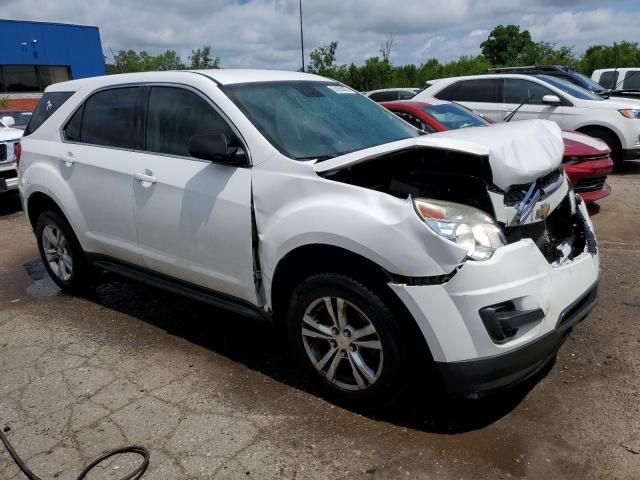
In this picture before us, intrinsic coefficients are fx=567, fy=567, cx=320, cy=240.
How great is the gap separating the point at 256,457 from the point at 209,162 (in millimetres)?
1690

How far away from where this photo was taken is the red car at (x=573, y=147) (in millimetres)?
6270

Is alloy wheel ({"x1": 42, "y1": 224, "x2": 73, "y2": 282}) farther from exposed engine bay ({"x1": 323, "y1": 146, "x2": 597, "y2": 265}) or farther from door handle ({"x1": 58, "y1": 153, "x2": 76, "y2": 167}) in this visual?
exposed engine bay ({"x1": 323, "y1": 146, "x2": 597, "y2": 265})

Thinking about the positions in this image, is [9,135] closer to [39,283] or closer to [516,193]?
[39,283]

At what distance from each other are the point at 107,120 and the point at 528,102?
7659mm

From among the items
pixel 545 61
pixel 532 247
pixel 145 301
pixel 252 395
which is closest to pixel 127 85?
pixel 145 301

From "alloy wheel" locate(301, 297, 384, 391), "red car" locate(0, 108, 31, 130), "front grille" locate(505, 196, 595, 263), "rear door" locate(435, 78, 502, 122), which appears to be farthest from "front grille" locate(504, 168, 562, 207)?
"red car" locate(0, 108, 31, 130)

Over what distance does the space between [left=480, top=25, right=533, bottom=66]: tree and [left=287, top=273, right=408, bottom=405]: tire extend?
6087cm

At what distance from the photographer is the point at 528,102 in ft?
31.7

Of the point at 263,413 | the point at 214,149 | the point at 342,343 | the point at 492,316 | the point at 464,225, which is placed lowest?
the point at 263,413

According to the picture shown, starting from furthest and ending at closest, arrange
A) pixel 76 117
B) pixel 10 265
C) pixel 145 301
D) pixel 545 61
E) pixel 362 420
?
pixel 545 61
pixel 10 265
pixel 145 301
pixel 76 117
pixel 362 420

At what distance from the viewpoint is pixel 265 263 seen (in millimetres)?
3105

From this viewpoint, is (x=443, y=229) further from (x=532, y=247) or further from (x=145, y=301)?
(x=145, y=301)

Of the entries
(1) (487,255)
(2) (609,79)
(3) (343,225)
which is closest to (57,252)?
(3) (343,225)

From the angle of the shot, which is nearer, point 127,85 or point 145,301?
point 127,85
